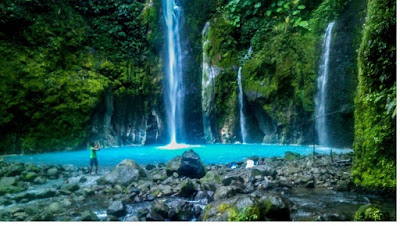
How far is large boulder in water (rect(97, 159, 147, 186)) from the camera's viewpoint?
18.9 ft

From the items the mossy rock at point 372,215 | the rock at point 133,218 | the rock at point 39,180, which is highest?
the rock at point 39,180

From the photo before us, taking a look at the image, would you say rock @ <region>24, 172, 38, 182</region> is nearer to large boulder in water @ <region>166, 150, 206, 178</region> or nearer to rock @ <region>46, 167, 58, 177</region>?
rock @ <region>46, 167, 58, 177</region>

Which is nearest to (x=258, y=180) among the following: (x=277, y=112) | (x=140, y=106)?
(x=277, y=112)

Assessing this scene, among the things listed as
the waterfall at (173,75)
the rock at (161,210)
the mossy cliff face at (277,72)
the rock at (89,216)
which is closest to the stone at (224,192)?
the rock at (161,210)

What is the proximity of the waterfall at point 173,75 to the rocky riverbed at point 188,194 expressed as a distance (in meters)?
6.58

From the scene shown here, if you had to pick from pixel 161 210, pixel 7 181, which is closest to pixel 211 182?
pixel 161 210

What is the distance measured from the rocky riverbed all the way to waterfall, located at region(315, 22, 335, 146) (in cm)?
463

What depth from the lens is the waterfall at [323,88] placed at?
11508 millimetres

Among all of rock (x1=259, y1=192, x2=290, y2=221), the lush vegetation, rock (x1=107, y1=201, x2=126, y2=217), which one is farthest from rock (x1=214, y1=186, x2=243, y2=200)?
the lush vegetation

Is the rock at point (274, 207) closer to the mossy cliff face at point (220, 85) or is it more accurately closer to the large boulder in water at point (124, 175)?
the large boulder in water at point (124, 175)

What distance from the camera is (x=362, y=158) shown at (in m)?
4.78
